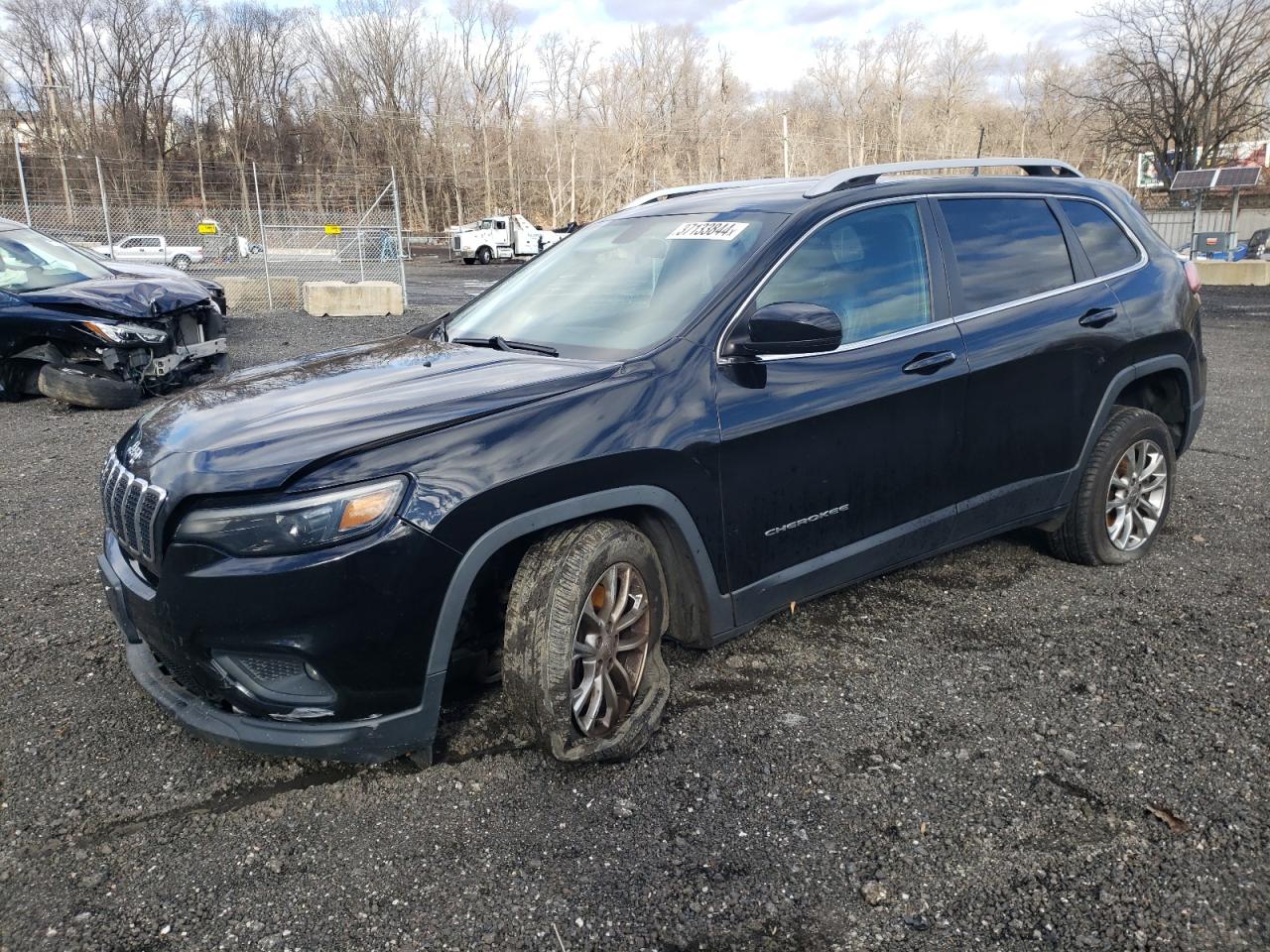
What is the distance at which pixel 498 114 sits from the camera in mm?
64188

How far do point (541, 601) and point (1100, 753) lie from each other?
1844mm

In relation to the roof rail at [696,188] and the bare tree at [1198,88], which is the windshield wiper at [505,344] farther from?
the bare tree at [1198,88]

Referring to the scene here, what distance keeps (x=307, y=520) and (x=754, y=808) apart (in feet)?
4.92

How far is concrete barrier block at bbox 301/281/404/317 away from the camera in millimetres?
16281

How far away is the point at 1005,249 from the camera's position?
13.0ft

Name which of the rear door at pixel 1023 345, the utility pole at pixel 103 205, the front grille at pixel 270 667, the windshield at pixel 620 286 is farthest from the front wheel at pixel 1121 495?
the utility pole at pixel 103 205

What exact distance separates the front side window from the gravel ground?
1.30m

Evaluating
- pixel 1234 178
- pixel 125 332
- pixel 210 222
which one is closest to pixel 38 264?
pixel 125 332

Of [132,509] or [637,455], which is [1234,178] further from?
[132,509]

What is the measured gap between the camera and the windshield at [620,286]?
3.24 m

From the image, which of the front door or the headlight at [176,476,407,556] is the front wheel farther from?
the headlight at [176,476,407,556]

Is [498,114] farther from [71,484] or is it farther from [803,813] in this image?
[803,813]

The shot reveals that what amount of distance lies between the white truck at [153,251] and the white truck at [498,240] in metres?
13.7

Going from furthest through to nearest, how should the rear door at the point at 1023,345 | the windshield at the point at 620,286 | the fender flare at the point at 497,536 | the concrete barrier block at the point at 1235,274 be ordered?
1. the concrete barrier block at the point at 1235,274
2. the rear door at the point at 1023,345
3. the windshield at the point at 620,286
4. the fender flare at the point at 497,536
